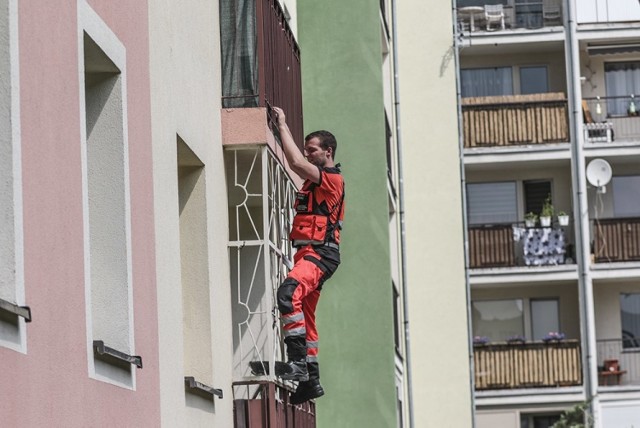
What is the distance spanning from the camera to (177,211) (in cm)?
1252

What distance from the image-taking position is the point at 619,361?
4491 cm

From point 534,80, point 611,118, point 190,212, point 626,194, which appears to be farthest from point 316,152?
point 534,80

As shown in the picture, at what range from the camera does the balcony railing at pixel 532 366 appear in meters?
43.8

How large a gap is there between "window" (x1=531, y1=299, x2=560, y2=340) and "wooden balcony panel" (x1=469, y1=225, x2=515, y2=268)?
4.55 feet

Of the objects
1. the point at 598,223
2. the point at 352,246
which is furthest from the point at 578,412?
the point at 352,246

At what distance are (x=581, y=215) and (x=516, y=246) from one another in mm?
1895

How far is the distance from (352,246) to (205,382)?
12.4 metres

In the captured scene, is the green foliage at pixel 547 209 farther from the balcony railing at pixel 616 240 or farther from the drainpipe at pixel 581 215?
the balcony railing at pixel 616 240

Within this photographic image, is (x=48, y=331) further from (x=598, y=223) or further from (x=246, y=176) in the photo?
(x=598, y=223)

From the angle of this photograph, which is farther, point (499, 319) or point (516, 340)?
point (499, 319)

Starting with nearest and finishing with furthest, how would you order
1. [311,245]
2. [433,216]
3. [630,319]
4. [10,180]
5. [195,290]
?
1. [10,180]
2. [311,245]
3. [195,290]
4. [433,216]
5. [630,319]

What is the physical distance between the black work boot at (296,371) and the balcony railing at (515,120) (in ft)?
107

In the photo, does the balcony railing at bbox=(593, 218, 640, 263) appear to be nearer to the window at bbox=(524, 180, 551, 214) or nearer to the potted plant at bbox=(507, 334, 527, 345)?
the window at bbox=(524, 180, 551, 214)

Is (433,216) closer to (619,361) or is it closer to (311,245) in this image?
(619,361)
